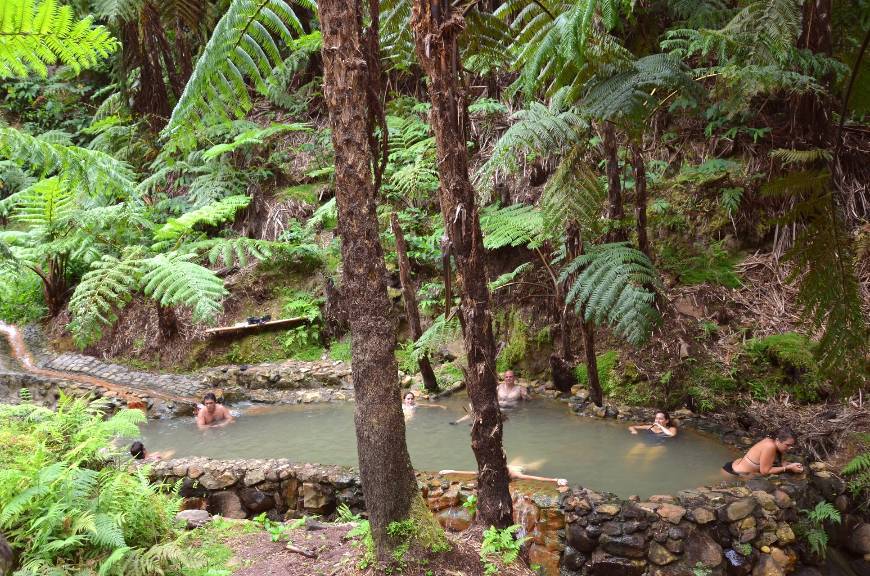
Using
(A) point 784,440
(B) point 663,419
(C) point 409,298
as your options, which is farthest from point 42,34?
(A) point 784,440

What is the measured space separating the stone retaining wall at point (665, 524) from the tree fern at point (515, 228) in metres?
2.63

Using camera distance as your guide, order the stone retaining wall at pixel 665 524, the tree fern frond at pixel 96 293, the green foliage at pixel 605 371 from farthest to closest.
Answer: the tree fern frond at pixel 96 293
the green foliage at pixel 605 371
the stone retaining wall at pixel 665 524

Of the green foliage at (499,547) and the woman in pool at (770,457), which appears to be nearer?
the green foliage at (499,547)

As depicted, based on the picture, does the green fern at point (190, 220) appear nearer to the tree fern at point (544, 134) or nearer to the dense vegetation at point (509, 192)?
the dense vegetation at point (509, 192)

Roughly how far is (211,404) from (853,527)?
656 centimetres

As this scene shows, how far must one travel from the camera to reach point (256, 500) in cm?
522

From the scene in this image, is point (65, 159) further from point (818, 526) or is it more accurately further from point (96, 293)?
point (818, 526)

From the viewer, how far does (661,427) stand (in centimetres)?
556

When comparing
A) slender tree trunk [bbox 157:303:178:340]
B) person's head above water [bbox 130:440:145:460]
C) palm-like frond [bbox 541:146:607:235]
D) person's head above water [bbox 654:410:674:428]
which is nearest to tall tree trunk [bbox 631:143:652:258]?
palm-like frond [bbox 541:146:607:235]

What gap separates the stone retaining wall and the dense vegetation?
48.1 inches

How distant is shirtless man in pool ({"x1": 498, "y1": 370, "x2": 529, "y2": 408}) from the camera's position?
6680mm

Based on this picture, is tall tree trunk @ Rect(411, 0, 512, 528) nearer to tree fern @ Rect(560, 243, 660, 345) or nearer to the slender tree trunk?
tree fern @ Rect(560, 243, 660, 345)

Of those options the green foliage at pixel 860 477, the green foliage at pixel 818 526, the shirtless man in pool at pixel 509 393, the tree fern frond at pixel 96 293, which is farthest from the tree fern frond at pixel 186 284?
the green foliage at pixel 860 477

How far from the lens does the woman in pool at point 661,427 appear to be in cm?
A: 553
